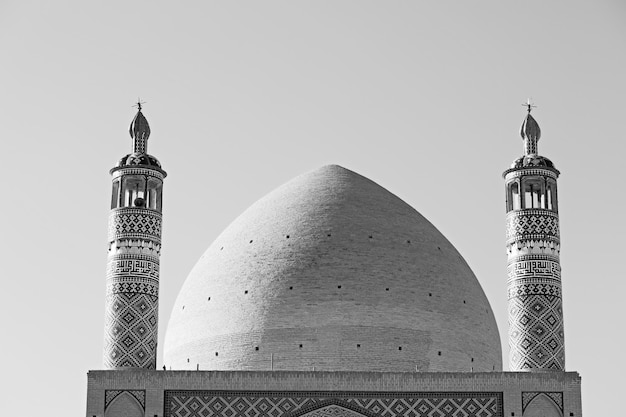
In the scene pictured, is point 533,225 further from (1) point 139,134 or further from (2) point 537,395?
(1) point 139,134

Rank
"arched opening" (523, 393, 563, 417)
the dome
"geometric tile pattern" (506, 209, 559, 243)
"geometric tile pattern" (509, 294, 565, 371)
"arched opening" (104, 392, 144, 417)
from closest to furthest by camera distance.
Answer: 1. "arched opening" (104, 392, 144, 417)
2. "arched opening" (523, 393, 563, 417)
3. "geometric tile pattern" (509, 294, 565, 371)
4. "geometric tile pattern" (506, 209, 559, 243)
5. the dome

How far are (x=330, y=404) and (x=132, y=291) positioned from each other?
94.7 inches

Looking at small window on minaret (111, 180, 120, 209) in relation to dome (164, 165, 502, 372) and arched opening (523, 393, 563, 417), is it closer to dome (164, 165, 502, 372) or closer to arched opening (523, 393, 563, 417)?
dome (164, 165, 502, 372)

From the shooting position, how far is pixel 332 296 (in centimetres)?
2064

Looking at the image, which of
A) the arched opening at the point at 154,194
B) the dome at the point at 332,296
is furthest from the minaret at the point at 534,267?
the arched opening at the point at 154,194

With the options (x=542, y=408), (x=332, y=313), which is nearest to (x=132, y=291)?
(x=332, y=313)

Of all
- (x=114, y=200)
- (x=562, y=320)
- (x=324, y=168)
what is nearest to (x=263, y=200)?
(x=324, y=168)

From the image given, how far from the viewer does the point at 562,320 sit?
64.8 ft

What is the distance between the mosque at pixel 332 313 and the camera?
19.2m

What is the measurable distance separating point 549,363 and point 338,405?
2.27 metres

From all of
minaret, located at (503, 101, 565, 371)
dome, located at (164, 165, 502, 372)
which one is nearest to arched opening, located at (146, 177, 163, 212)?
dome, located at (164, 165, 502, 372)

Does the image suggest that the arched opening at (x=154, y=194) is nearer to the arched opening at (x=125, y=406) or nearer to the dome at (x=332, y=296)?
the dome at (x=332, y=296)

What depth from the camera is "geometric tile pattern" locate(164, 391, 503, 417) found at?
1906 cm

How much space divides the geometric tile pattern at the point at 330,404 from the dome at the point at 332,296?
1125 mm
